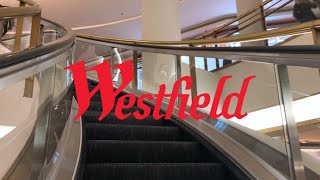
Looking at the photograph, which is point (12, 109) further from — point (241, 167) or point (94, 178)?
point (241, 167)

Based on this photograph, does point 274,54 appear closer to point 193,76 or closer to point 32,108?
point 32,108

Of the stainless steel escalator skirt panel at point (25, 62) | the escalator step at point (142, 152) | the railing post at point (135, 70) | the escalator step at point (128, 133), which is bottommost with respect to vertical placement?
the escalator step at point (142, 152)

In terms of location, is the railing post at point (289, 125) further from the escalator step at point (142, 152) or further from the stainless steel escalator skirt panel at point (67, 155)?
the stainless steel escalator skirt panel at point (67, 155)

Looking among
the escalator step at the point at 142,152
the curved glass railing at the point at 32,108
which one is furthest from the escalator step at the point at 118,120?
the escalator step at the point at 142,152

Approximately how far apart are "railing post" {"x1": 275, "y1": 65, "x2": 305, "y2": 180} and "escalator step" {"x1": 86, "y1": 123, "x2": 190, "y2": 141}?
1387mm

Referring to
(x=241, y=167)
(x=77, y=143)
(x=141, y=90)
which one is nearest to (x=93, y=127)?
(x=77, y=143)

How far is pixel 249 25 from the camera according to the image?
6777 mm

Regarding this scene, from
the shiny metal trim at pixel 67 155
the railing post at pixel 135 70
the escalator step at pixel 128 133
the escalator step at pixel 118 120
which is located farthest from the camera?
the railing post at pixel 135 70

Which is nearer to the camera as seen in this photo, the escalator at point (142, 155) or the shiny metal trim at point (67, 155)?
the shiny metal trim at point (67, 155)

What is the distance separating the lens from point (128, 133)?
3.02 m

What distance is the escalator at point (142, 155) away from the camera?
226 cm

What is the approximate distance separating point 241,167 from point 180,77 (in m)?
2.01

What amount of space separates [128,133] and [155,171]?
778 mm

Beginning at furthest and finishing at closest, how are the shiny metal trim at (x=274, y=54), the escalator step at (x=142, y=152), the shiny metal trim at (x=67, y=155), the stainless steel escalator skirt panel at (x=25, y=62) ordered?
the escalator step at (x=142, y=152) → the shiny metal trim at (x=67, y=155) → the shiny metal trim at (x=274, y=54) → the stainless steel escalator skirt panel at (x=25, y=62)
